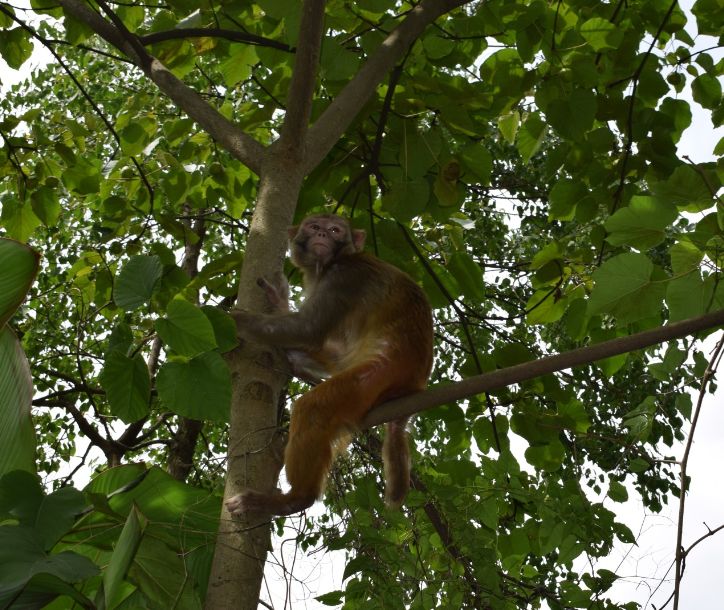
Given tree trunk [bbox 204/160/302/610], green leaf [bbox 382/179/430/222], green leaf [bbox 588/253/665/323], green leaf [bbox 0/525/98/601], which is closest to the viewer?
green leaf [bbox 0/525/98/601]

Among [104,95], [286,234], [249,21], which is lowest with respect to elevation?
[286,234]

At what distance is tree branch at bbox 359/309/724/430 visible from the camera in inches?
118

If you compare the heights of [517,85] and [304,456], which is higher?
[517,85]

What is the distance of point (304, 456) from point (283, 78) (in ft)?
9.08

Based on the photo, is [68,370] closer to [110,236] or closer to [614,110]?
[110,236]

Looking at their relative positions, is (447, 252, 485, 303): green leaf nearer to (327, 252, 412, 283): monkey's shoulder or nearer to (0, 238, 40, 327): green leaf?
(327, 252, 412, 283): monkey's shoulder

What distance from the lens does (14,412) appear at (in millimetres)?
2586

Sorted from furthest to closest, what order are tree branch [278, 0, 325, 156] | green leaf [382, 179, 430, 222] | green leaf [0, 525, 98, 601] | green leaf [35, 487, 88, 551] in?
green leaf [382, 179, 430, 222]
tree branch [278, 0, 325, 156]
green leaf [35, 487, 88, 551]
green leaf [0, 525, 98, 601]

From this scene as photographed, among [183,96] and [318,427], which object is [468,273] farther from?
[183,96]

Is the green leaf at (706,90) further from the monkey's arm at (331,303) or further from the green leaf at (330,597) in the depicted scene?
the green leaf at (330,597)

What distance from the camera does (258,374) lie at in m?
3.43

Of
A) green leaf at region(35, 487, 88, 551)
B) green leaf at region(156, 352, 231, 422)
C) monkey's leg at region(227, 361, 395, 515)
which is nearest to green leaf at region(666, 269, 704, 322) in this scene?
monkey's leg at region(227, 361, 395, 515)

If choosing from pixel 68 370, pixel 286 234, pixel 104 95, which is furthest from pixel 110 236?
pixel 104 95

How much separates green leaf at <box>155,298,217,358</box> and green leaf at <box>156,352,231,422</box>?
194mm
